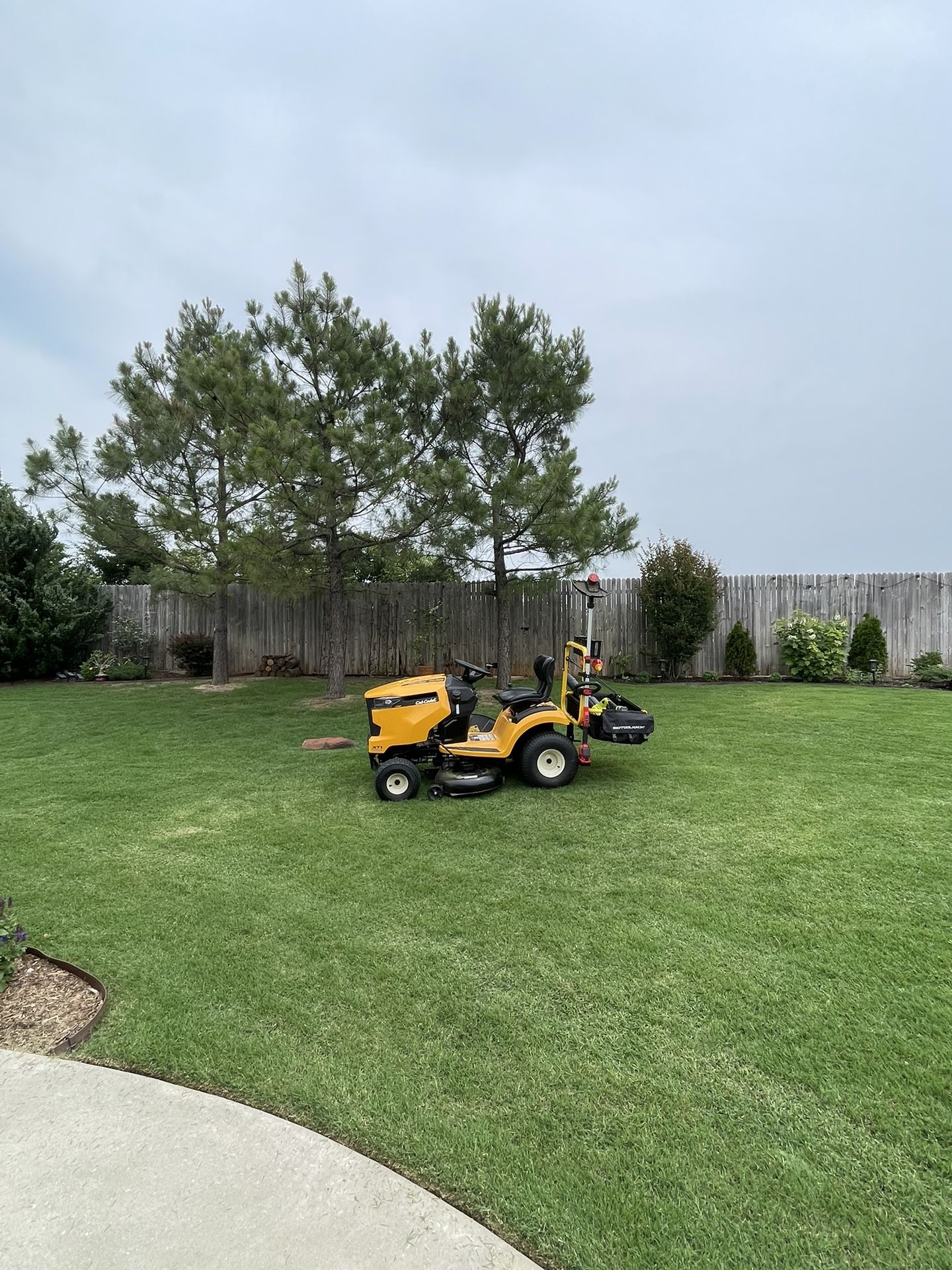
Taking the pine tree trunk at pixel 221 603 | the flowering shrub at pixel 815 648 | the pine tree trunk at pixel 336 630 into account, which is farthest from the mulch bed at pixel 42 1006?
the flowering shrub at pixel 815 648

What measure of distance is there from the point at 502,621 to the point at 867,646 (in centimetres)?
643

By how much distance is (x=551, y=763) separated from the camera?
4898 mm

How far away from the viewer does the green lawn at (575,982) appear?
4.91 ft

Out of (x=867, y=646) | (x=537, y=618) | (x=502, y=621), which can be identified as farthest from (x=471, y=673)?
(x=867, y=646)

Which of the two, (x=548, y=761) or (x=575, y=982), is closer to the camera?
(x=575, y=982)

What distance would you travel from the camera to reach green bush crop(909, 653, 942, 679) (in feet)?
35.6

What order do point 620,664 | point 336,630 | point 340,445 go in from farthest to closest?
point 620,664
point 336,630
point 340,445

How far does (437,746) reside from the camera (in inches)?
194

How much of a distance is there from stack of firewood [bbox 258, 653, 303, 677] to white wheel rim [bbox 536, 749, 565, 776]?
361 inches

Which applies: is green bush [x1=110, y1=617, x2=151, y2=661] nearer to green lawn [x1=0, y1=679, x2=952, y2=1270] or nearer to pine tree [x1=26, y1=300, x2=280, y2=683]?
pine tree [x1=26, y1=300, x2=280, y2=683]

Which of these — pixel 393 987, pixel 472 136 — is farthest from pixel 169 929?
pixel 472 136

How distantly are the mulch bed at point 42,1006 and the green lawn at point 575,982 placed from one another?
0.10 metres

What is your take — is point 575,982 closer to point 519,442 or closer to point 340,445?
point 340,445

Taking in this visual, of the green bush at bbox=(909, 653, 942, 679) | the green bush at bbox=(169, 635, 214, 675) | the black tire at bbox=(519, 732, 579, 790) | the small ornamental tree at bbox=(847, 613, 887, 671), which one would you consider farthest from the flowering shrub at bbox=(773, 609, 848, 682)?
the green bush at bbox=(169, 635, 214, 675)
